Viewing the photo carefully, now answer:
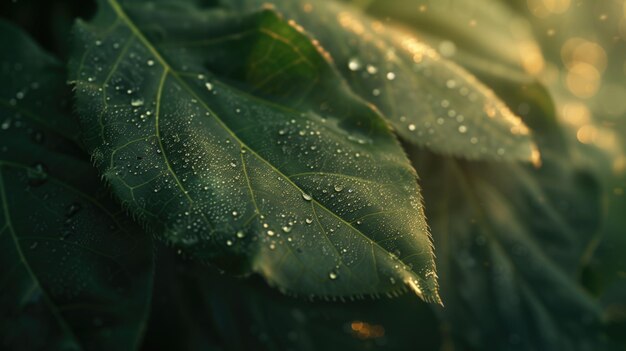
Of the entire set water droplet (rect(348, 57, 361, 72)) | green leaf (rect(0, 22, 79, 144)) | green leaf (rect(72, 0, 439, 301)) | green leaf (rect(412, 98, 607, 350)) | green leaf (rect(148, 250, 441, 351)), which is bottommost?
green leaf (rect(148, 250, 441, 351))

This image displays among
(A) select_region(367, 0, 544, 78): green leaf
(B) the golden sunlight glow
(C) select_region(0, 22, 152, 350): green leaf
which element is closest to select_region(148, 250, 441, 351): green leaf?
(B) the golden sunlight glow

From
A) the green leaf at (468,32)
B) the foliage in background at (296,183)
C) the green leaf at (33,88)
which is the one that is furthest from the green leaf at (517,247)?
the green leaf at (33,88)

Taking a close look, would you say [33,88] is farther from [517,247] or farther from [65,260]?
[517,247]

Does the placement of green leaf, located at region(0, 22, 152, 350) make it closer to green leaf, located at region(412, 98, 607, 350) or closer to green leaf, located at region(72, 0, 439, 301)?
green leaf, located at region(72, 0, 439, 301)

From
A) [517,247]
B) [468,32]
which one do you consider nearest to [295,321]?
[517,247]

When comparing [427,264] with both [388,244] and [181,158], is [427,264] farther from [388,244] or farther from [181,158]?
[181,158]

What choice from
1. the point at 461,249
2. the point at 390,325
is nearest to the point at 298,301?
the point at 390,325
